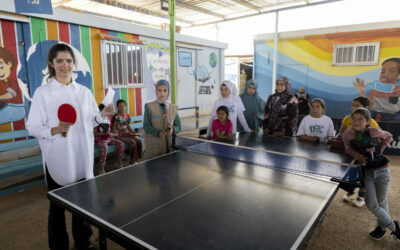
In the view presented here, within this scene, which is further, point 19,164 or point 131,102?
point 131,102

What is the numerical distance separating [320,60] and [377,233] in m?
7.67

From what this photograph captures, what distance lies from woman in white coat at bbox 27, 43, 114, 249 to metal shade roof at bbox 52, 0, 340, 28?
819 cm

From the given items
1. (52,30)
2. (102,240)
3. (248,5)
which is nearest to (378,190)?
(102,240)

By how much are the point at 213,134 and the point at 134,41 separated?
14.4 ft

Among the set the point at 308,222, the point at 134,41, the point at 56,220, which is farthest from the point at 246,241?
the point at 134,41

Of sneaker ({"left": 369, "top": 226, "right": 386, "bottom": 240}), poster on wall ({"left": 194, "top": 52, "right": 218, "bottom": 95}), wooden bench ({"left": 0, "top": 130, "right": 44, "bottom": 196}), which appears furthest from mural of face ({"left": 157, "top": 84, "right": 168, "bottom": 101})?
poster on wall ({"left": 194, "top": 52, "right": 218, "bottom": 95})

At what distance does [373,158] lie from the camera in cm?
282

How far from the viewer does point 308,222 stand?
1592 millimetres

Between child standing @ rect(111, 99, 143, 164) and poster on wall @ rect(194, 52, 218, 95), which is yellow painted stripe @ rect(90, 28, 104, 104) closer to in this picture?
child standing @ rect(111, 99, 143, 164)

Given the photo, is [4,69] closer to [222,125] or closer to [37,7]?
[37,7]

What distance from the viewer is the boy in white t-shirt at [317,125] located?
13.4 ft

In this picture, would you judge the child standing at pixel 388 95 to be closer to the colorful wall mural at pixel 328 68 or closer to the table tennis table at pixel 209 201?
the colorful wall mural at pixel 328 68

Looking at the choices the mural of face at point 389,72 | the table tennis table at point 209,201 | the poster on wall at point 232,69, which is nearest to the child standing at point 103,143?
the table tennis table at point 209,201

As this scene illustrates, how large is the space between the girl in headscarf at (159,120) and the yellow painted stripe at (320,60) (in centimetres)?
768
